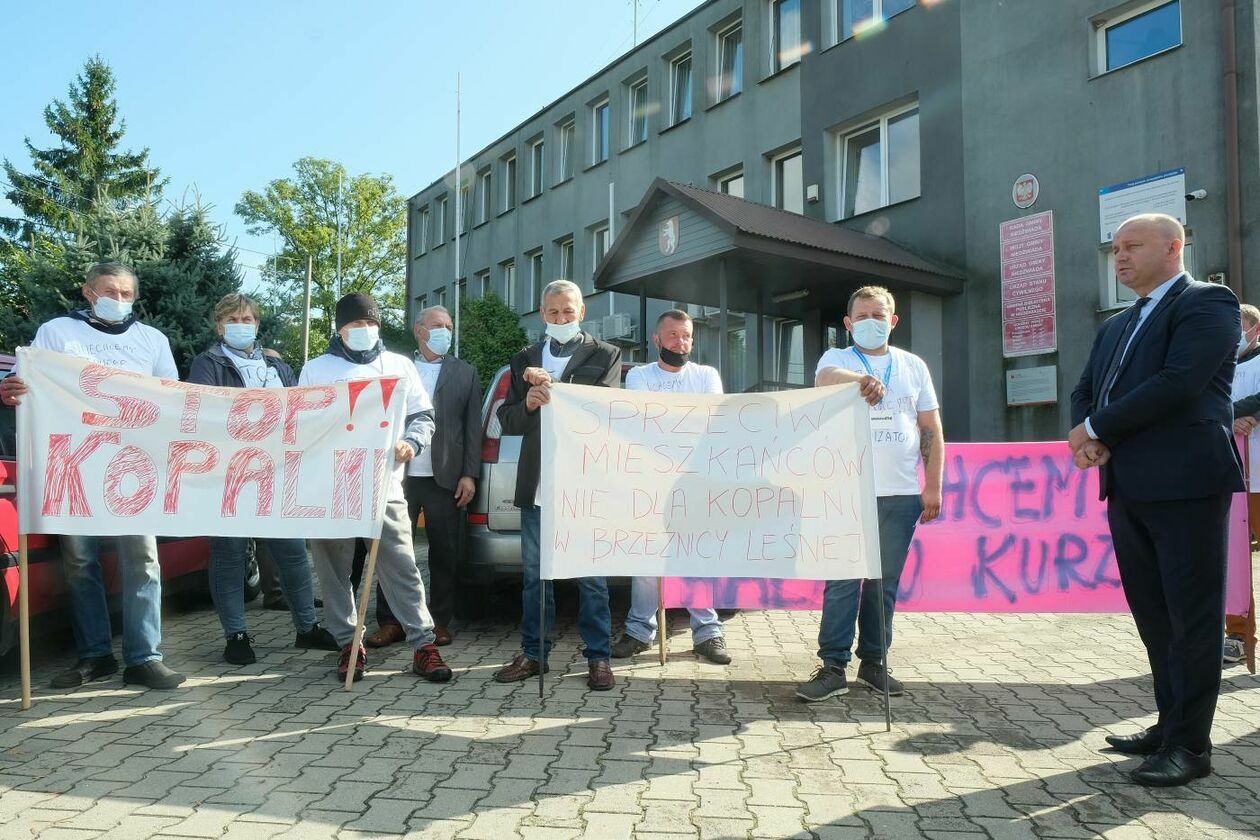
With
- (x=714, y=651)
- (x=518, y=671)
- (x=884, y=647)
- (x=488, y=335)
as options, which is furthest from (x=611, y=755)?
(x=488, y=335)

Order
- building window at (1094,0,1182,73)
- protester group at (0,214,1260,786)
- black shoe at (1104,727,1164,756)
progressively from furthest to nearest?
building window at (1094,0,1182,73) → black shoe at (1104,727,1164,756) → protester group at (0,214,1260,786)

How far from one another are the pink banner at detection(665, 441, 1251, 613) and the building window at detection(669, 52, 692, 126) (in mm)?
16479

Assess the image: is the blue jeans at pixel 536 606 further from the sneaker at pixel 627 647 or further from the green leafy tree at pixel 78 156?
the green leafy tree at pixel 78 156

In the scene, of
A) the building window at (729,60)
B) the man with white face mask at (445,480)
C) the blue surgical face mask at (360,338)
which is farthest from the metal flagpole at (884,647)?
the building window at (729,60)

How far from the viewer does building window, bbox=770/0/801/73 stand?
17359mm

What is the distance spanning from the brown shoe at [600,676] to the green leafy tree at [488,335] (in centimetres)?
1891

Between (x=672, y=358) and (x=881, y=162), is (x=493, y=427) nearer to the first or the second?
(x=672, y=358)

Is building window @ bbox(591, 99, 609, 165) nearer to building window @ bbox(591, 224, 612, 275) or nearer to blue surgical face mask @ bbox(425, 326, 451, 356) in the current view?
building window @ bbox(591, 224, 612, 275)

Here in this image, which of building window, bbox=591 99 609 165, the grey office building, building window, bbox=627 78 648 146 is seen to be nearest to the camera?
the grey office building

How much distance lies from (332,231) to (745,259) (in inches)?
1674

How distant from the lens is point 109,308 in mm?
4844

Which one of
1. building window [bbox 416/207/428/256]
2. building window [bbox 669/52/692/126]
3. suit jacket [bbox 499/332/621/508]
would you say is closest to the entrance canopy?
building window [bbox 669/52/692/126]

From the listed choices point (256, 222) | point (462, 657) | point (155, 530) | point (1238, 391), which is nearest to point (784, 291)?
point (1238, 391)

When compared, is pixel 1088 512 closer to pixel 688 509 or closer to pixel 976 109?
pixel 688 509
